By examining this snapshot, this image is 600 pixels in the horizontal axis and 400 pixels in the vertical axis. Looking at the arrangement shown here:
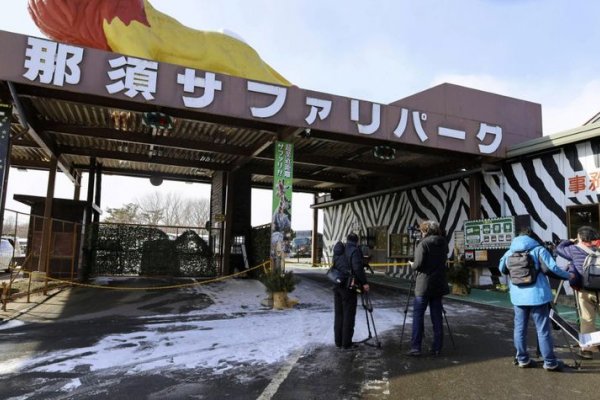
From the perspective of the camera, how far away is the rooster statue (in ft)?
37.5

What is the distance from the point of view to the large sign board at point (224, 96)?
8414 millimetres

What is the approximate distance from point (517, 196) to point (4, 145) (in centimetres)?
1324

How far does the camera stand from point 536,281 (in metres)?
5.11

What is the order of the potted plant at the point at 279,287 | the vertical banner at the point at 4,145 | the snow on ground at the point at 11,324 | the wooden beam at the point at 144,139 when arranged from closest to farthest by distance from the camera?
the snow on ground at the point at 11,324
the vertical banner at the point at 4,145
the potted plant at the point at 279,287
the wooden beam at the point at 144,139

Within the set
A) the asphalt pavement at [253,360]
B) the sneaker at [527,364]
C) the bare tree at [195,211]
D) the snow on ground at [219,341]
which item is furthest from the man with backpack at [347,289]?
the bare tree at [195,211]

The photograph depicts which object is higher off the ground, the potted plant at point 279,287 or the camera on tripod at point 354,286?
the camera on tripod at point 354,286

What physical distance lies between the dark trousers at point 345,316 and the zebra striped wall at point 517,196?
8159mm

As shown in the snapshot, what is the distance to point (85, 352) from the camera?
595 centimetres

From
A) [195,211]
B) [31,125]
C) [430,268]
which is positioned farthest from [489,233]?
[195,211]

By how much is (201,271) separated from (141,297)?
5.65m

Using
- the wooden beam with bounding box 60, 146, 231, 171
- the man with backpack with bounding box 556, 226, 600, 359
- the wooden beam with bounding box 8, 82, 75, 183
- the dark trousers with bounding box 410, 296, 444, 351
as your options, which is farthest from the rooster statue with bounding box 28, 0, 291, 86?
the man with backpack with bounding box 556, 226, 600, 359

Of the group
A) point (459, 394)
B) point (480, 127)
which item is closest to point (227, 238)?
point (480, 127)

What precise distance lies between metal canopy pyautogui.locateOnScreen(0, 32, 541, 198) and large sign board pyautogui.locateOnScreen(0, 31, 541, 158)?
0.06 metres

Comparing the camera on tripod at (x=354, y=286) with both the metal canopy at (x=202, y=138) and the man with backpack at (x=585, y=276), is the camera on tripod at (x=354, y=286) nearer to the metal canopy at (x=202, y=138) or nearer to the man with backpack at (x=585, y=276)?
the man with backpack at (x=585, y=276)
